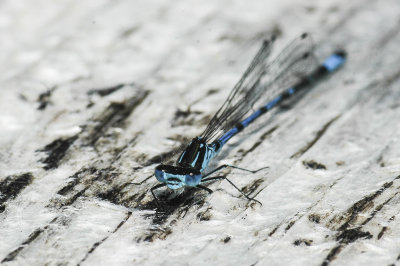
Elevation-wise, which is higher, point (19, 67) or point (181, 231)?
point (19, 67)

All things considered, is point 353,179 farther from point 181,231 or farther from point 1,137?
point 1,137

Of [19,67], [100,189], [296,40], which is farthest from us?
[296,40]

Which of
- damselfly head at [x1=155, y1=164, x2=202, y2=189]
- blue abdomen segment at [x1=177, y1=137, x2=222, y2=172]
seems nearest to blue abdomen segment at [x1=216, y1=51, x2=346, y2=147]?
blue abdomen segment at [x1=177, y1=137, x2=222, y2=172]

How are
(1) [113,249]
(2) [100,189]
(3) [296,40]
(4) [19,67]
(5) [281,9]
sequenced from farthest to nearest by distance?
(5) [281,9]
(3) [296,40]
(4) [19,67]
(2) [100,189]
(1) [113,249]

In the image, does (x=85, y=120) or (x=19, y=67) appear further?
(x=19, y=67)

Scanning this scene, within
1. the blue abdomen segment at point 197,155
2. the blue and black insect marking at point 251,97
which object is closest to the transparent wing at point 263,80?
the blue and black insect marking at point 251,97

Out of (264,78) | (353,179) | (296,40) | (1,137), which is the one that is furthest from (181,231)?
(296,40)

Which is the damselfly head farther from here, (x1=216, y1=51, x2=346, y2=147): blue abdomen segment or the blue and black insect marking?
(x1=216, y1=51, x2=346, y2=147): blue abdomen segment
